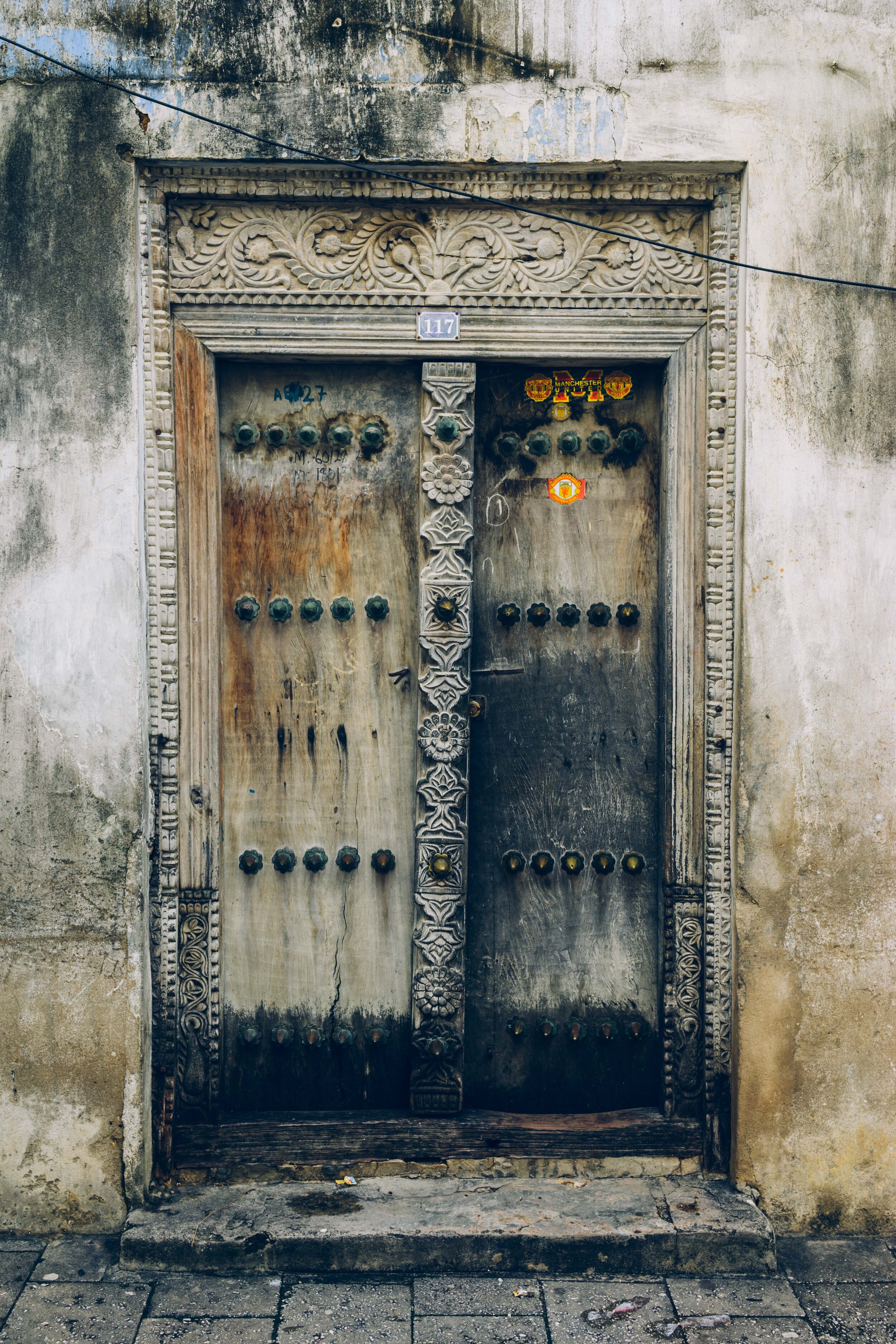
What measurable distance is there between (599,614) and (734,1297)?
1906 mm

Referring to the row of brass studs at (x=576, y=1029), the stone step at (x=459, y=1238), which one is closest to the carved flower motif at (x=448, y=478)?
the row of brass studs at (x=576, y=1029)

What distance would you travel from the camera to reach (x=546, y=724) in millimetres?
3109

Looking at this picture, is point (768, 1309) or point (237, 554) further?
point (237, 554)

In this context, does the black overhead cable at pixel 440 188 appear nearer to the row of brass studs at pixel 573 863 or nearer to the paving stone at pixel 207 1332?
the row of brass studs at pixel 573 863

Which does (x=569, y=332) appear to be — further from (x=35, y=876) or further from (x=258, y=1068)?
(x=258, y=1068)

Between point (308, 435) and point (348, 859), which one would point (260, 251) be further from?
point (348, 859)

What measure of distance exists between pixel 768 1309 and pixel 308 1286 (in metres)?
1.20

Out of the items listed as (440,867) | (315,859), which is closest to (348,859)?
(315,859)

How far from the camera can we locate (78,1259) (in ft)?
8.87

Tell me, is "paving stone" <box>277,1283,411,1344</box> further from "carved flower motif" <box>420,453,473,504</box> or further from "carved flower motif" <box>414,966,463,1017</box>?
"carved flower motif" <box>420,453,473,504</box>

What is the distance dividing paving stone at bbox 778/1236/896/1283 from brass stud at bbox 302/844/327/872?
1710mm

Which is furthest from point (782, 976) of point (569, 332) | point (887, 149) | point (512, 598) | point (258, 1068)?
point (887, 149)

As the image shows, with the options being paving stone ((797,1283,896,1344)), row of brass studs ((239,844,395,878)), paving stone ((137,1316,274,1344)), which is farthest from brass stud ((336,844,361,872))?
paving stone ((797,1283,896,1344))

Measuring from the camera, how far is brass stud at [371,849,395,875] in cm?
306
